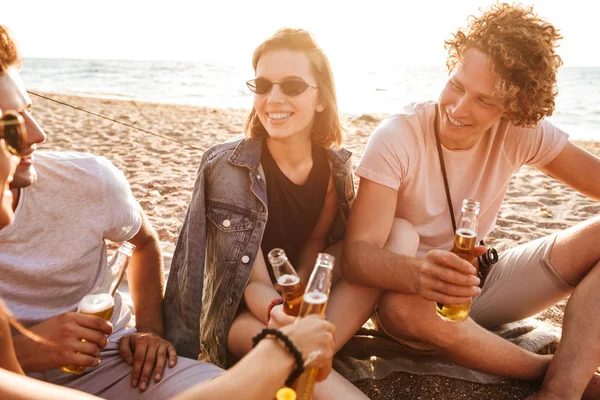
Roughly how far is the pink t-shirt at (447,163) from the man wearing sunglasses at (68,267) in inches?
62.1

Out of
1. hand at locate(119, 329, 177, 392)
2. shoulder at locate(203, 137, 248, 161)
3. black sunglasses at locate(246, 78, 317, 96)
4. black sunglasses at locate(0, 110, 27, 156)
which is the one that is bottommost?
hand at locate(119, 329, 177, 392)

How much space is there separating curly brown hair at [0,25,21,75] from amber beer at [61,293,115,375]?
1038 mm

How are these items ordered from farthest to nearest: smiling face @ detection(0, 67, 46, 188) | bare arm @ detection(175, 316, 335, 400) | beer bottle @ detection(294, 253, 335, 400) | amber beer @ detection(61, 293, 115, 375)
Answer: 1. amber beer @ detection(61, 293, 115, 375)
2. smiling face @ detection(0, 67, 46, 188)
3. beer bottle @ detection(294, 253, 335, 400)
4. bare arm @ detection(175, 316, 335, 400)

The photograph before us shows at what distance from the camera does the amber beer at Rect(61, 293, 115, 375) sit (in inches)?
78.2

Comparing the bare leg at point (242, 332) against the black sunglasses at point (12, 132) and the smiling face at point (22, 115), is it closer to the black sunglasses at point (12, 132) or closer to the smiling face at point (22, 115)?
the smiling face at point (22, 115)

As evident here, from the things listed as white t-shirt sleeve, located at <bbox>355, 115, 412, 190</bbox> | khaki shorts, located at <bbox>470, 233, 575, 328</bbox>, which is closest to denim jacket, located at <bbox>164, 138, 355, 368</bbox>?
white t-shirt sleeve, located at <bbox>355, 115, 412, 190</bbox>

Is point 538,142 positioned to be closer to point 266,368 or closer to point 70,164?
point 266,368

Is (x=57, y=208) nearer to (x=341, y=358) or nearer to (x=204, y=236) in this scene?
(x=204, y=236)

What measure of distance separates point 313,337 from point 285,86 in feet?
6.47

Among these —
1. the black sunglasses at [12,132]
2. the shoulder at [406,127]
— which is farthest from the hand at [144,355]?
the shoulder at [406,127]

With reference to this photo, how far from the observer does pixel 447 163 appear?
9.58 ft

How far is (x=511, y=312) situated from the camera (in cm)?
292

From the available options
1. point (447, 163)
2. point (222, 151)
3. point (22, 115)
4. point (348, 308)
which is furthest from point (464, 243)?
point (22, 115)

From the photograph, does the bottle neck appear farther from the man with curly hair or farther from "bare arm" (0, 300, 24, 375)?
"bare arm" (0, 300, 24, 375)
